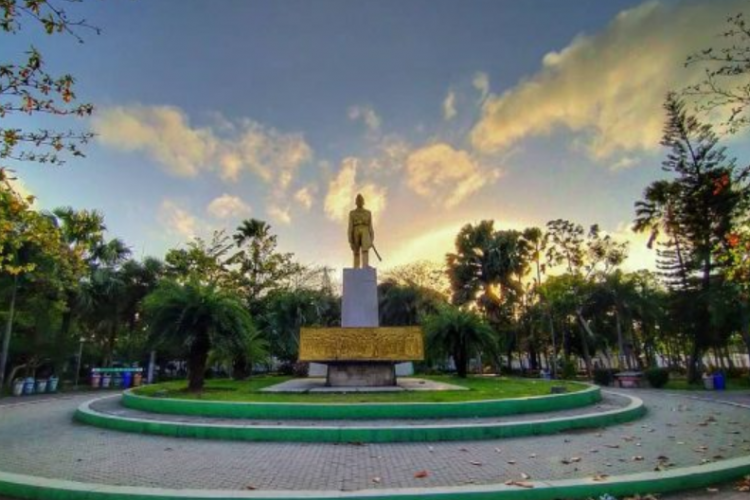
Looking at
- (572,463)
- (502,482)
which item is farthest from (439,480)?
(572,463)

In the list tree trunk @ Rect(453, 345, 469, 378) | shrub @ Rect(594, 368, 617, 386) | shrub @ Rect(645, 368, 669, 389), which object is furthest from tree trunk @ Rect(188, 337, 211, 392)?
shrub @ Rect(594, 368, 617, 386)

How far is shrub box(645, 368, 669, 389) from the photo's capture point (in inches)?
965

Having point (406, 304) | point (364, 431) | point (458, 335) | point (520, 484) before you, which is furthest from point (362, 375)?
point (406, 304)

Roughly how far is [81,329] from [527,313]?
3550 centimetres

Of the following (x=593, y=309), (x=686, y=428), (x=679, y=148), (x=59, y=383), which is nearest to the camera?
(x=686, y=428)

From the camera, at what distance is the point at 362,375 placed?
14.5 m

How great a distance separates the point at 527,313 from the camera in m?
40.7

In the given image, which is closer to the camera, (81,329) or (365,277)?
(365,277)

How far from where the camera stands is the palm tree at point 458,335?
20.2 m

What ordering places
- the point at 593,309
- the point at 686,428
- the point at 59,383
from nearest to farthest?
1. the point at 686,428
2. the point at 59,383
3. the point at 593,309

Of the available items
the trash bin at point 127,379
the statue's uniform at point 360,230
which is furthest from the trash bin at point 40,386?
the statue's uniform at point 360,230

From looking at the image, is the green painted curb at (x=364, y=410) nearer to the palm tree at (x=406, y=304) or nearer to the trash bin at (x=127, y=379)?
the trash bin at (x=127, y=379)

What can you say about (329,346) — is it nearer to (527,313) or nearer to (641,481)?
(641,481)

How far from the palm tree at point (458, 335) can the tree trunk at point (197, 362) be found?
9974mm
